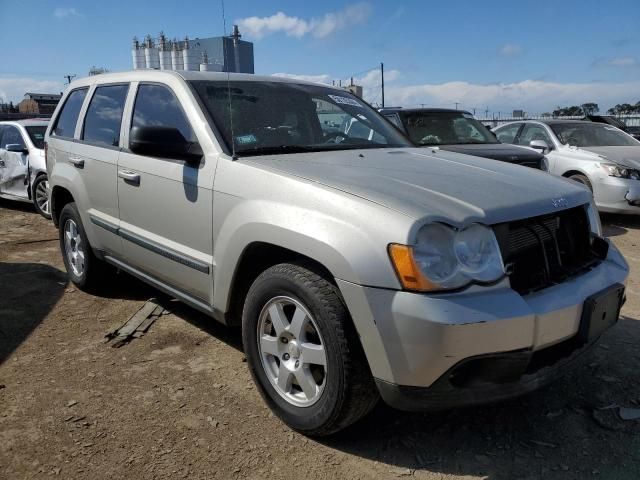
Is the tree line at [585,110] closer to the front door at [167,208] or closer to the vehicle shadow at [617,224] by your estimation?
the vehicle shadow at [617,224]

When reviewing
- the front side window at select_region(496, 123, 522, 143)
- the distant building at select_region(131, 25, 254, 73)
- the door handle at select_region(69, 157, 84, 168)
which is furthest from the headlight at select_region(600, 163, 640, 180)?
the door handle at select_region(69, 157, 84, 168)

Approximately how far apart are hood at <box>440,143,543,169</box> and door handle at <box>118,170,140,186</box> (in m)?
4.38

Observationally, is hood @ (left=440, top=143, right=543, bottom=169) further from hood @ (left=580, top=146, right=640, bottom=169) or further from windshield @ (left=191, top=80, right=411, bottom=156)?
windshield @ (left=191, top=80, right=411, bottom=156)

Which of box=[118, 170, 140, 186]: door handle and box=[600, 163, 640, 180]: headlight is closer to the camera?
box=[118, 170, 140, 186]: door handle

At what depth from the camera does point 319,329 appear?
2416 mm

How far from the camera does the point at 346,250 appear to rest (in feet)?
7.39

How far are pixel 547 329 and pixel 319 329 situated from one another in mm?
943

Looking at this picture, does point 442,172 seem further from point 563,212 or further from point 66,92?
point 66,92

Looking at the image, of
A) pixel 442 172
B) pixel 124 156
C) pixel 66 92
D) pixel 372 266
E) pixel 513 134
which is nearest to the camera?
pixel 372 266

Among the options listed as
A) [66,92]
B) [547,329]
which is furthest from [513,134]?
[547,329]

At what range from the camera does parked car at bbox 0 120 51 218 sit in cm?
864

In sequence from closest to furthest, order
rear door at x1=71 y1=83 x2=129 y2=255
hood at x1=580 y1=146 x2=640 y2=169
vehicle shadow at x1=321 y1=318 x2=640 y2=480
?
vehicle shadow at x1=321 y1=318 x2=640 y2=480 < rear door at x1=71 y1=83 x2=129 y2=255 < hood at x1=580 y1=146 x2=640 y2=169

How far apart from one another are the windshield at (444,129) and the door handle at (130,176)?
502cm

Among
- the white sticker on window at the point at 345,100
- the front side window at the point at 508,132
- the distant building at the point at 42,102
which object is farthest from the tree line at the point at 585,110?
the distant building at the point at 42,102
